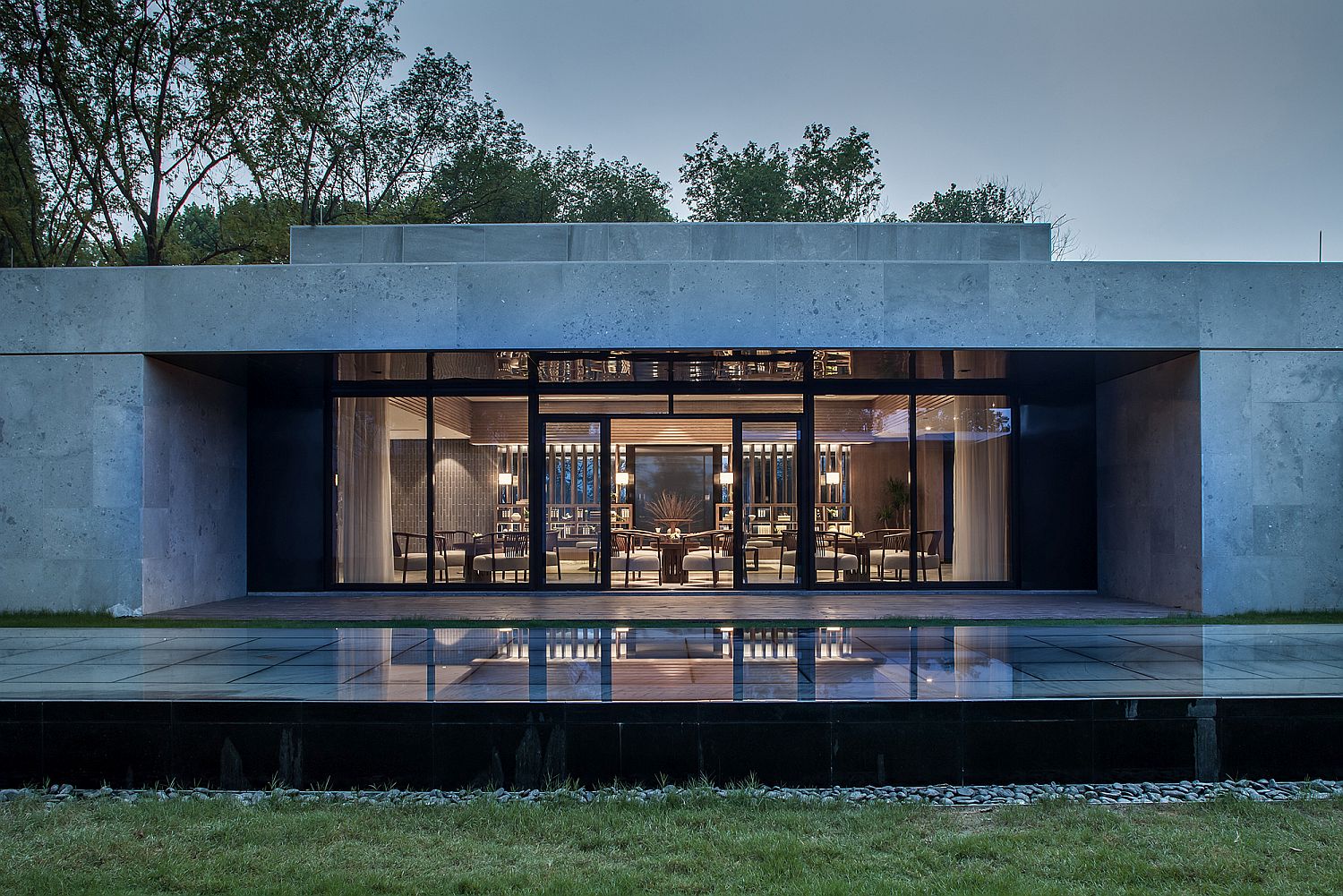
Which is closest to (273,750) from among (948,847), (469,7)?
(948,847)

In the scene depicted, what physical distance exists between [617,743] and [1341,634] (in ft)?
22.7

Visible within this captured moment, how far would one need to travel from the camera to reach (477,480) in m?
13.5

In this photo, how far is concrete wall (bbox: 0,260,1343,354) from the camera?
11.0 meters

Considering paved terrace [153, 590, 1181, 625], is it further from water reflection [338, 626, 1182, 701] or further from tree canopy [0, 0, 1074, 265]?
tree canopy [0, 0, 1074, 265]

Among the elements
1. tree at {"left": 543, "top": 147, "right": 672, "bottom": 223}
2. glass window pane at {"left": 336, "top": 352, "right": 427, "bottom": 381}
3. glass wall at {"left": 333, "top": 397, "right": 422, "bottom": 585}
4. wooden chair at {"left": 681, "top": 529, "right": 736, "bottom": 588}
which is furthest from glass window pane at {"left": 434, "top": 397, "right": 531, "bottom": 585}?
tree at {"left": 543, "top": 147, "right": 672, "bottom": 223}

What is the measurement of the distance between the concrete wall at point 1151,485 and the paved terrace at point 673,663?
250cm

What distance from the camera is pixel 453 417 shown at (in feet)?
44.4

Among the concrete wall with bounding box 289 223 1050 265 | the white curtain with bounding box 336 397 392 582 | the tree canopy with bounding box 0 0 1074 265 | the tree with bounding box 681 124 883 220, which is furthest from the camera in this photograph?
the tree with bounding box 681 124 883 220

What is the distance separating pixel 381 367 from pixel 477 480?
81.4 inches

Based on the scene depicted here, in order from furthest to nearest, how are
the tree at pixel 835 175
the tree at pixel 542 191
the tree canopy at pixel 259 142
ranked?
the tree at pixel 835 175 < the tree at pixel 542 191 < the tree canopy at pixel 259 142

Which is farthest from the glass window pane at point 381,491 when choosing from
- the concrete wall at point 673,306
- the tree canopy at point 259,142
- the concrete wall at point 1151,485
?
the tree canopy at point 259,142

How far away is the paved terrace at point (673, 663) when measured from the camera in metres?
5.56

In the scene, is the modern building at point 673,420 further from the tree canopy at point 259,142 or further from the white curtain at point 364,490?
the tree canopy at point 259,142

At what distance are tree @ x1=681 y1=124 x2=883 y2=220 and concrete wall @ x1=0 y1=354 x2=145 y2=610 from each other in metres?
20.5
